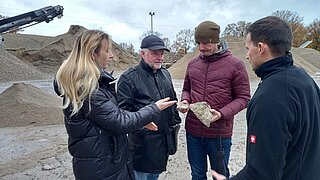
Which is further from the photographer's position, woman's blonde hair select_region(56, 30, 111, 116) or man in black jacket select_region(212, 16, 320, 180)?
woman's blonde hair select_region(56, 30, 111, 116)

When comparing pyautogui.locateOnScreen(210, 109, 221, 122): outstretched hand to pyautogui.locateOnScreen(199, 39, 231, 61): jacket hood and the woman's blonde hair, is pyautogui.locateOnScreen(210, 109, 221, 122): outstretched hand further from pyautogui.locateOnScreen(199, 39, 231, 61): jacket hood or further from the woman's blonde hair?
the woman's blonde hair

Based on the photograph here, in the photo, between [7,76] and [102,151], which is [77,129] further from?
[7,76]

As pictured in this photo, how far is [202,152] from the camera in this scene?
2637mm

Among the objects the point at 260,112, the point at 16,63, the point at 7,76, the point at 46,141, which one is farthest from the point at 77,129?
the point at 16,63

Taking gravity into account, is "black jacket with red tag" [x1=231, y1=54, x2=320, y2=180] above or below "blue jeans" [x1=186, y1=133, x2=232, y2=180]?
above

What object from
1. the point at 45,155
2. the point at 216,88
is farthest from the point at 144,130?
the point at 45,155

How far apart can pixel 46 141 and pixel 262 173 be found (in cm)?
527

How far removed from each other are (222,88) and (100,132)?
3.70ft

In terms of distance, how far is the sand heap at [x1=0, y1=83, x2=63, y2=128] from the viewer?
7.25m

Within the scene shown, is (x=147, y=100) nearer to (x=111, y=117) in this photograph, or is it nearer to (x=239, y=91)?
(x=111, y=117)

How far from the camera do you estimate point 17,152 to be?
5.15 meters

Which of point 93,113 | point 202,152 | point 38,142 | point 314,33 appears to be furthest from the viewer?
point 314,33

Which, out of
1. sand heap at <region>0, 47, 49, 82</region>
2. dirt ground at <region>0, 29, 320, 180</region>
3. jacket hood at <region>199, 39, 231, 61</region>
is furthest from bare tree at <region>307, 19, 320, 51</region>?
jacket hood at <region>199, 39, 231, 61</region>

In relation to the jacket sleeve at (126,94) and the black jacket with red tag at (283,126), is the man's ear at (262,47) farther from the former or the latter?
the jacket sleeve at (126,94)
